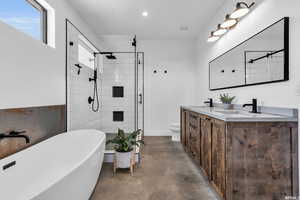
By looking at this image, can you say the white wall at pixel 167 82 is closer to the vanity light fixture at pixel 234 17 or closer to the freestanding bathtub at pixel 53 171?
the vanity light fixture at pixel 234 17

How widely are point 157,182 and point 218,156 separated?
37.3 inches

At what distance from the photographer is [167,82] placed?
4695mm

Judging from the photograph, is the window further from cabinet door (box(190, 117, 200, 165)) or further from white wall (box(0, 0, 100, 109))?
cabinet door (box(190, 117, 200, 165))

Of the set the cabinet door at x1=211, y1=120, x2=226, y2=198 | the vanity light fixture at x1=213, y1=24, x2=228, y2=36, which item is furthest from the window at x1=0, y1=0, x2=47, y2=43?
the vanity light fixture at x1=213, y1=24, x2=228, y2=36

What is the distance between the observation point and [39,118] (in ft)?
6.73

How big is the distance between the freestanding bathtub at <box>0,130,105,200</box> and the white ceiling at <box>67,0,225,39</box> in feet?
7.38

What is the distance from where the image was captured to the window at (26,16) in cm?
175

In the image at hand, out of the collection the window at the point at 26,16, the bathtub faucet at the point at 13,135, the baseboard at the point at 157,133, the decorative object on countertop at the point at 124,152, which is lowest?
the baseboard at the point at 157,133

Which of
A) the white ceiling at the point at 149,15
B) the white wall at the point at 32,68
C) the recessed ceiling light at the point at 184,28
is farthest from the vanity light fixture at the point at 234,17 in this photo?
the white wall at the point at 32,68

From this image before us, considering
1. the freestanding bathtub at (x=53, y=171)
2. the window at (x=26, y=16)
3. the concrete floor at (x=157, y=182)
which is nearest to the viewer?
the freestanding bathtub at (x=53, y=171)

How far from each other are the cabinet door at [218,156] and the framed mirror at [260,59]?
777 mm

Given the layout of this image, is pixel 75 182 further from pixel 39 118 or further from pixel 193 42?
pixel 193 42

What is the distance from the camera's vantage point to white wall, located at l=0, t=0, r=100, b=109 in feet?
5.16

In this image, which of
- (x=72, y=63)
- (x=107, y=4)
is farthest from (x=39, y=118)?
(x=107, y=4)
